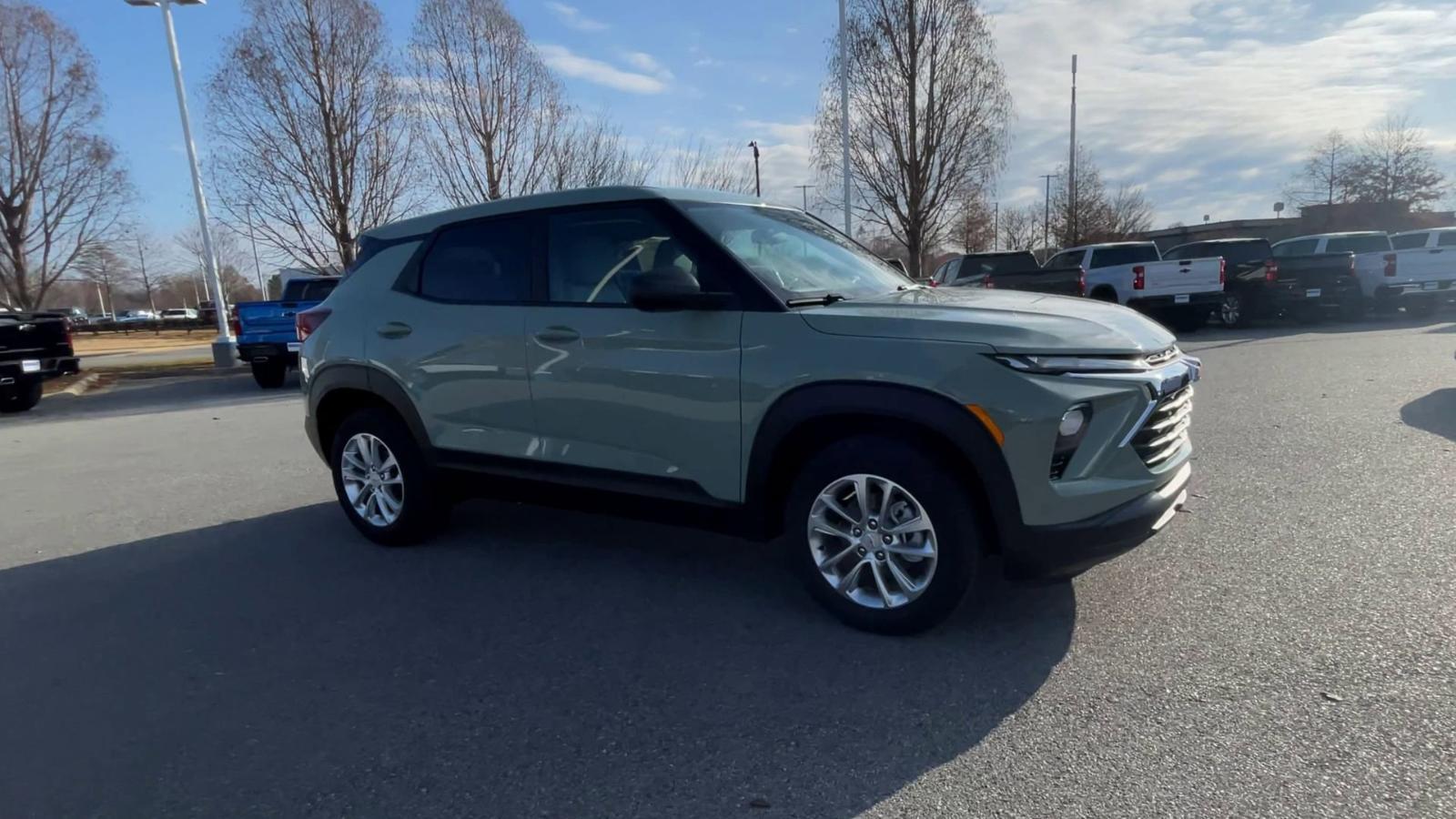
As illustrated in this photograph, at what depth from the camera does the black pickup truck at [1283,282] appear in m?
17.1

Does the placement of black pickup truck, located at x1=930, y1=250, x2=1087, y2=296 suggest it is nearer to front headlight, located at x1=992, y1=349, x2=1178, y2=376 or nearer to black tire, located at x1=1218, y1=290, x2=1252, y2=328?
black tire, located at x1=1218, y1=290, x2=1252, y2=328

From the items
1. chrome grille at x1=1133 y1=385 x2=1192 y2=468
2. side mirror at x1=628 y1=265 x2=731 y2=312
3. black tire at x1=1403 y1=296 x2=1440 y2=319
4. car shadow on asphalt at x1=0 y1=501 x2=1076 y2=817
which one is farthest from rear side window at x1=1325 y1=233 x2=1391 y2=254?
side mirror at x1=628 y1=265 x2=731 y2=312

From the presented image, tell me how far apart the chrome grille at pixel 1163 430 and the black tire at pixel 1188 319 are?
14964mm

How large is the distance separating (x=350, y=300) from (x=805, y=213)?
2.77 metres

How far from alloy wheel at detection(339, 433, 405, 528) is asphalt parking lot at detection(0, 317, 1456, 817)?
24 cm

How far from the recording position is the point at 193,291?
330 feet

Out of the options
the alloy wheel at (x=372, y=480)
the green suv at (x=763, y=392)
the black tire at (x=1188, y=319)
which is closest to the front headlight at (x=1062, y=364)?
the green suv at (x=763, y=392)

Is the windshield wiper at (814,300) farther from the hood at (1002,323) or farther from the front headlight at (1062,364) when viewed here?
Answer: the front headlight at (1062,364)

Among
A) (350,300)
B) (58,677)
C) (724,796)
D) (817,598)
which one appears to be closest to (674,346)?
(817,598)

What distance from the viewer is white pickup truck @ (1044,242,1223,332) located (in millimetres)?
16281

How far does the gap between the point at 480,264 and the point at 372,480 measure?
1.51 m

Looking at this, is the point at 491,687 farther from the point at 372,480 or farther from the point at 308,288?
the point at 308,288

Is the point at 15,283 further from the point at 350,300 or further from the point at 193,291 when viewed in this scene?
the point at 193,291

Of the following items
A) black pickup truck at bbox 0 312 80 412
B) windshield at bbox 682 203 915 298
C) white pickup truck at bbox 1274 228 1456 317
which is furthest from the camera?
white pickup truck at bbox 1274 228 1456 317
